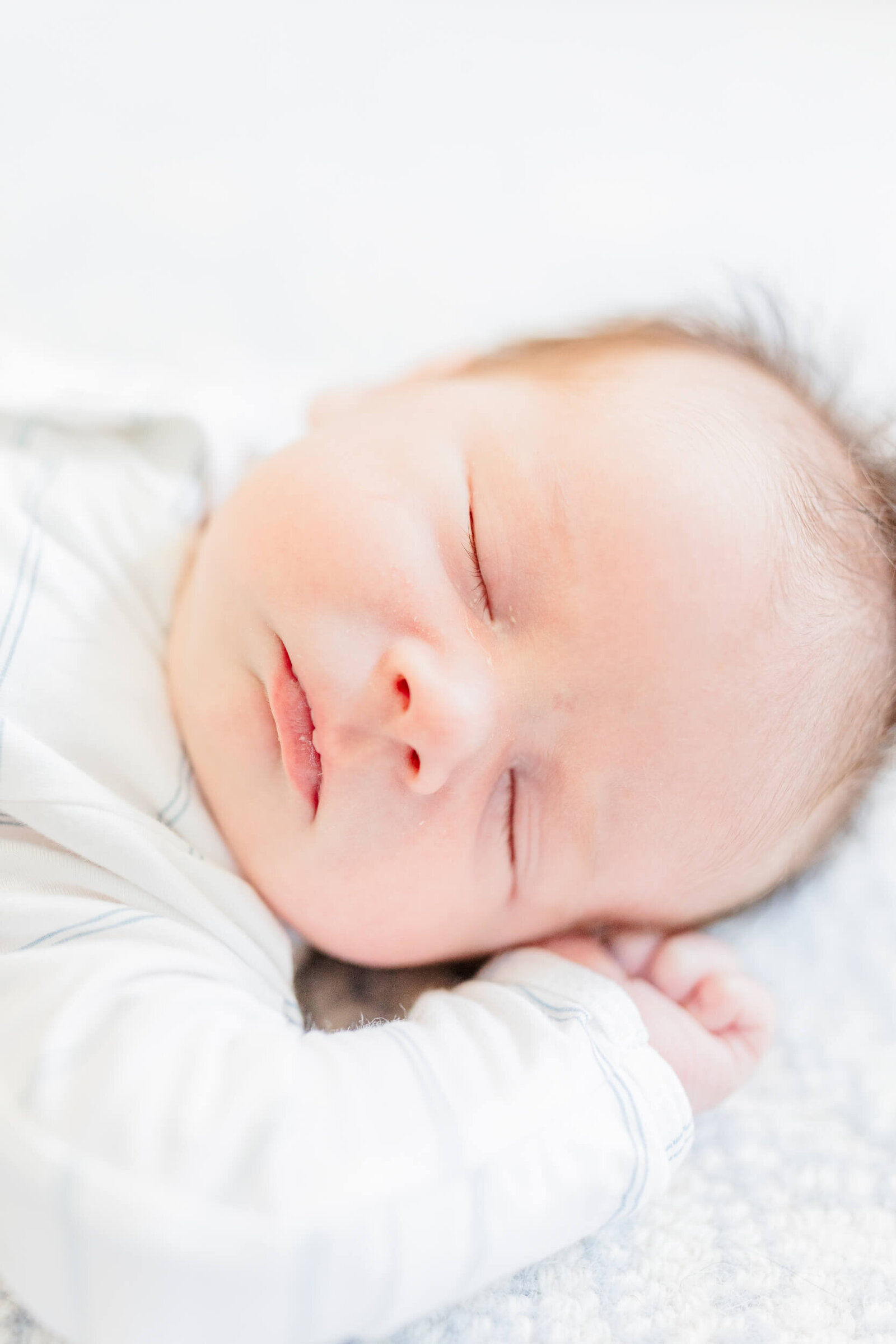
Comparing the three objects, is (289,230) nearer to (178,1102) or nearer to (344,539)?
(344,539)

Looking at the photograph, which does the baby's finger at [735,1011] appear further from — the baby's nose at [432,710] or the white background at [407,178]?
the white background at [407,178]

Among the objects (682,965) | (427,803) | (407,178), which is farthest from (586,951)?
(407,178)

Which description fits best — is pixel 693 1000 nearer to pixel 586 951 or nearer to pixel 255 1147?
pixel 586 951

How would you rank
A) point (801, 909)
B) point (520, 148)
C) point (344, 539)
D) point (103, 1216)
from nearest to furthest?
point (103, 1216) → point (344, 539) → point (801, 909) → point (520, 148)

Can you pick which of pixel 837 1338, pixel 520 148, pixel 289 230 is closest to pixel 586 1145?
pixel 837 1338

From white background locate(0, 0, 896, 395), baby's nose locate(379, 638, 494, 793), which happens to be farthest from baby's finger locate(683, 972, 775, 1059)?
white background locate(0, 0, 896, 395)

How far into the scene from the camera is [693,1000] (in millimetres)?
1039

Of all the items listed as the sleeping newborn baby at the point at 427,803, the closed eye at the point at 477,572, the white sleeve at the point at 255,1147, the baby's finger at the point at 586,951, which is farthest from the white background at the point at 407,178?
the white sleeve at the point at 255,1147

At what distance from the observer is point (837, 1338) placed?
0.82 m

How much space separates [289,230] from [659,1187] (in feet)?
4.81

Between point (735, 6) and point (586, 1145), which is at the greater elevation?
point (735, 6)

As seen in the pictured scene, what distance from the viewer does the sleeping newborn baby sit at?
0.71 metres

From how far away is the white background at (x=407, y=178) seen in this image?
1.66m

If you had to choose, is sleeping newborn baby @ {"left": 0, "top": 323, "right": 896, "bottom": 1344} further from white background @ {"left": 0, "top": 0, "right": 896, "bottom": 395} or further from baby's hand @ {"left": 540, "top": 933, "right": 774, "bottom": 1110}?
white background @ {"left": 0, "top": 0, "right": 896, "bottom": 395}
